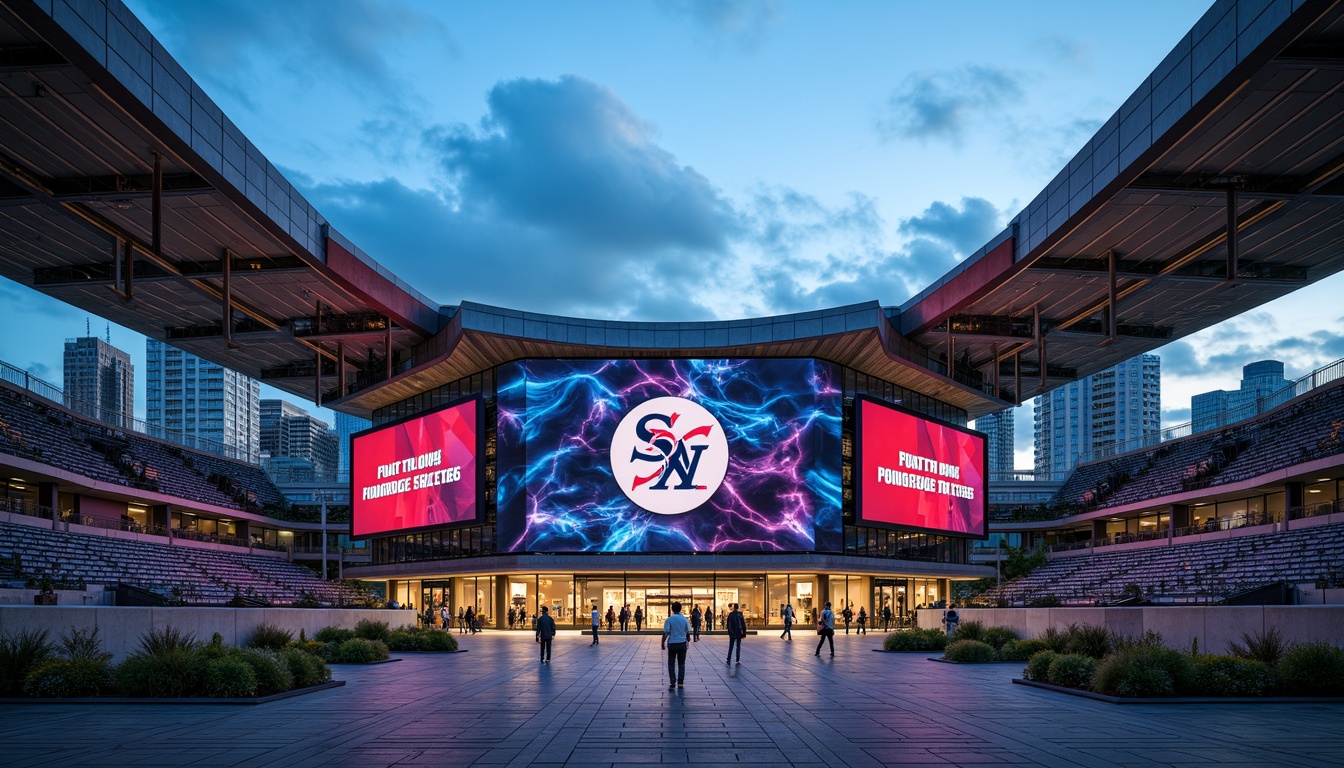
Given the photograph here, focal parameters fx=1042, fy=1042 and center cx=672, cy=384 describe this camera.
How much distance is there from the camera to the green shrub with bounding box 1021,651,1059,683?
21406 mm

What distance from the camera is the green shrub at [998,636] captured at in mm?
31797

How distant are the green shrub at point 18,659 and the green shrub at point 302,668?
4146 mm

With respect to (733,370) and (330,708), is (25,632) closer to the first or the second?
(330,708)

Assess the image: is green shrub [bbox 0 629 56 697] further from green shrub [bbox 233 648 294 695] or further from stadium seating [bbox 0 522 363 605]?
stadium seating [bbox 0 522 363 605]

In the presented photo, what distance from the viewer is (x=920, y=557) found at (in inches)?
2335

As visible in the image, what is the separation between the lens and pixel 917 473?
5809 cm

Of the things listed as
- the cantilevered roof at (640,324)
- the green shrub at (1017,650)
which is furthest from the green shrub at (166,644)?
the green shrub at (1017,650)

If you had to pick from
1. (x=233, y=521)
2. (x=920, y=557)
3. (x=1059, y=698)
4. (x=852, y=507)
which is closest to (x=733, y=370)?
(x=852, y=507)

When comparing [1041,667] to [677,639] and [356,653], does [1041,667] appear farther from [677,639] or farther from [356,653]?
[356,653]

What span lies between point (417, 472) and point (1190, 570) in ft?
129

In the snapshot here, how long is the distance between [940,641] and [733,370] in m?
21.5

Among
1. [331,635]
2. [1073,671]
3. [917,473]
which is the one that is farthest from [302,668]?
[917,473]

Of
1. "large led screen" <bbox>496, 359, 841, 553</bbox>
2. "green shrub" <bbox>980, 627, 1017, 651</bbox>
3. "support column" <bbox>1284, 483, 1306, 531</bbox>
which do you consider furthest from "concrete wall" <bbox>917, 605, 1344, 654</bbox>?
"support column" <bbox>1284, 483, 1306, 531</bbox>

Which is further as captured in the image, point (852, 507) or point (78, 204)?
point (852, 507)
